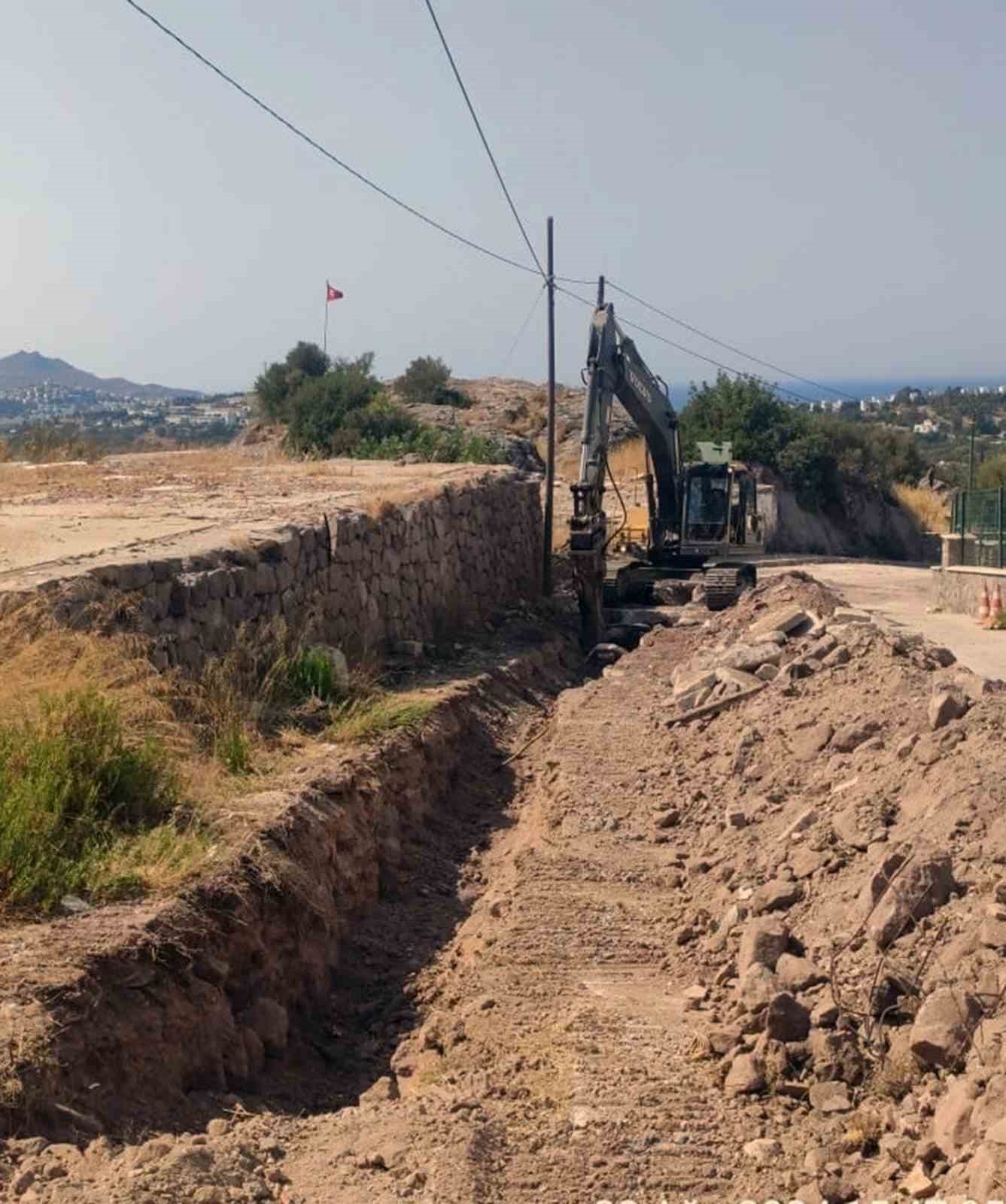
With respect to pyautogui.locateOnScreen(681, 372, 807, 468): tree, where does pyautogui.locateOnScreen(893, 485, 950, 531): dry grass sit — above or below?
below

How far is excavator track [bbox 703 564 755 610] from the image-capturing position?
22625 millimetres

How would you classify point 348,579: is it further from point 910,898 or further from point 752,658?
point 910,898

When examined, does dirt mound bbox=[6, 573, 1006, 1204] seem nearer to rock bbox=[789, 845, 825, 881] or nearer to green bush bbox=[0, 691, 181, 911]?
rock bbox=[789, 845, 825, 881]

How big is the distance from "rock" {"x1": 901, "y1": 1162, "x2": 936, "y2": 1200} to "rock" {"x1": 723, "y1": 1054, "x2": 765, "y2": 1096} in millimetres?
1126

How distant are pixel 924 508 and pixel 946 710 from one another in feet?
130

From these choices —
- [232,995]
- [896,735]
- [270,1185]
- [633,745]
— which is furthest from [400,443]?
[270,1185]

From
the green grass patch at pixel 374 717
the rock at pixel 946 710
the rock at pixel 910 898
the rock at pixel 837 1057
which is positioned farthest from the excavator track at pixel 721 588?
the rock at pixel 837 1057

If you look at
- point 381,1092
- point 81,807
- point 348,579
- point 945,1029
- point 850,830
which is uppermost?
point 348,579

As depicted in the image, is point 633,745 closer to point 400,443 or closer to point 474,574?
point 474,574

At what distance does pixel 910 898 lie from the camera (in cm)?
716

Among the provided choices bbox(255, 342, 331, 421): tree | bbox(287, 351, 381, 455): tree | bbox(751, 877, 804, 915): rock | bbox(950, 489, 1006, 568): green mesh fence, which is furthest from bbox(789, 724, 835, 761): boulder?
bbox(255, 342, 331, 421): tree

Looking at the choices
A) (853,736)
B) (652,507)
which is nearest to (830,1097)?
(853,736)

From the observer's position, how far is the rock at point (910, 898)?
23.3 feet

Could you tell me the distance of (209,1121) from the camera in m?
6.59
